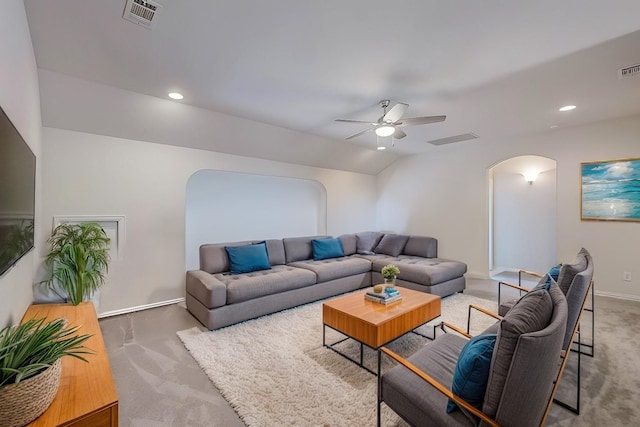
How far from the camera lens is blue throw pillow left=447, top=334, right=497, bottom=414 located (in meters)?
1.26

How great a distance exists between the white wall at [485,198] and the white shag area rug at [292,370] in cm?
249

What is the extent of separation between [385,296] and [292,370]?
1135mm

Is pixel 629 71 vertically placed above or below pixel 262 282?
above

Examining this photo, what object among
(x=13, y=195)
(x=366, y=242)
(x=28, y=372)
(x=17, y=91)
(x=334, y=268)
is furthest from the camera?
(x=366, y=242)

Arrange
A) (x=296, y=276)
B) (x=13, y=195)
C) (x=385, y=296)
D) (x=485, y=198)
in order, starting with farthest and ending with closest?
(x=485, y=198), (x=296, y=276), (x=385, y=296), (x=13, y=195)

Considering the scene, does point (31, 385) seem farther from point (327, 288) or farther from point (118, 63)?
point (327, 288)

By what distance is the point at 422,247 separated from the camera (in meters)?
5.39

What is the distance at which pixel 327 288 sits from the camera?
165 inches

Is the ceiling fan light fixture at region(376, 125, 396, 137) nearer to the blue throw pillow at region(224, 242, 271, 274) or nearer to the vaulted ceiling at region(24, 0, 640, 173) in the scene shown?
the vaulted ceiling at region(24, 0, 640, 173)

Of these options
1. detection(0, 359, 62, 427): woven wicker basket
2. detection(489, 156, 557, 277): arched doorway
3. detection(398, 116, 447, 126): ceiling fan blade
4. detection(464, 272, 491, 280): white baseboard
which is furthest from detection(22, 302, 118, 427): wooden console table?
detection(489, 156, 557, 277): arched doorway

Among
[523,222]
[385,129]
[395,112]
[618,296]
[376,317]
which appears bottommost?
[618,296]

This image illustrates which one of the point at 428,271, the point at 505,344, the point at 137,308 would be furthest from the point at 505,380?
the point at 137,308

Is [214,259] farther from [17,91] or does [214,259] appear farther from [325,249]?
[17,91]

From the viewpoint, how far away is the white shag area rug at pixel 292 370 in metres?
1.88
